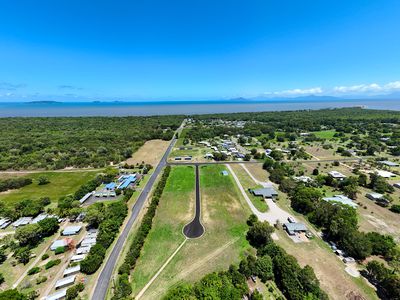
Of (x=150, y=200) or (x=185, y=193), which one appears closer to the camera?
(x=150, y=200)

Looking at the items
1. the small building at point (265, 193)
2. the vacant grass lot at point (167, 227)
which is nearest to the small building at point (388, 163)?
the small building at point (265, 193)

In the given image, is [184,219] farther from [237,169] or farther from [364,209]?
[364,209]

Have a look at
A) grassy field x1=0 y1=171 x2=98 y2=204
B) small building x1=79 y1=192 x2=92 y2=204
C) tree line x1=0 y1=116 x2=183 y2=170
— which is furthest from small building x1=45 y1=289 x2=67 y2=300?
tree line x1=0 y1=116 x2=183 y2=170

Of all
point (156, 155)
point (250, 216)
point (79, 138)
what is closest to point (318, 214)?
point (250, 216)

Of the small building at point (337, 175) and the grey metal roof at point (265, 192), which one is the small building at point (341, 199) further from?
the small building at point (337, 175)

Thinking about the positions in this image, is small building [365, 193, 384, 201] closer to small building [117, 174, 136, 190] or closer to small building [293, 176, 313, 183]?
small building [293, 176, 313, 183]
